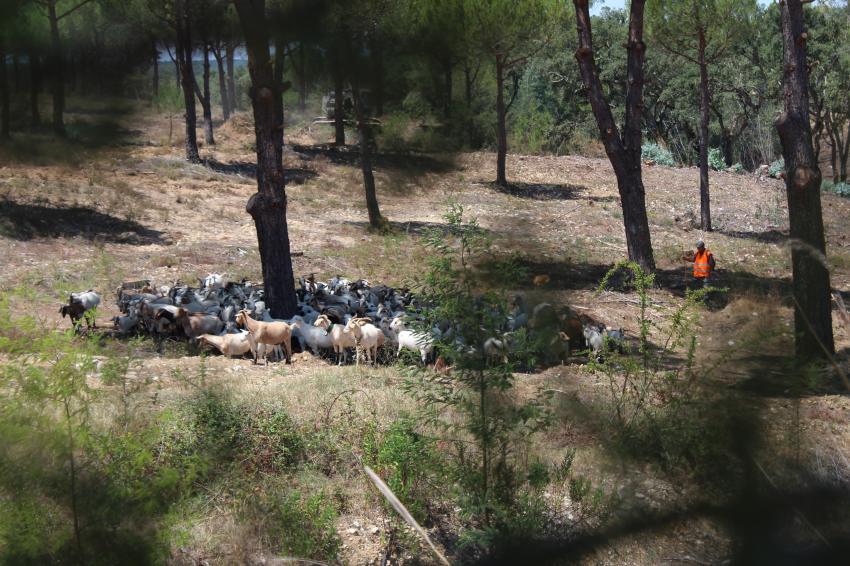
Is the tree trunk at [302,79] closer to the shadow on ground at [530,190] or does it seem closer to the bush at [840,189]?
the shadow on ground at [530,190]

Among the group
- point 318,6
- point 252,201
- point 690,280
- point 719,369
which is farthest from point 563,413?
point 690,280

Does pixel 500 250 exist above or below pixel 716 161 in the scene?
above

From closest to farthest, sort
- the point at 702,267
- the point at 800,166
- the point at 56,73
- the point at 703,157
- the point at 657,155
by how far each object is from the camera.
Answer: the point at 56,73
the point at 800,166
the point at 702,267
the point at 703,157
the point at 657,155

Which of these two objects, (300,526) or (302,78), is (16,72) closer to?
(302,78)

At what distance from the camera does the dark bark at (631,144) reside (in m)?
15.4

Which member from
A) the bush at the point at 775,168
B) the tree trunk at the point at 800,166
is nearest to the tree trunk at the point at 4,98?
the tree trunk at the point at 800,166

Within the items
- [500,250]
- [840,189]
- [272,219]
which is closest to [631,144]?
[272,219]

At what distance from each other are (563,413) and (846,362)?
25.6 feet

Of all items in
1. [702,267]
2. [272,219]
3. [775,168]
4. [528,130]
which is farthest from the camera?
[775,168]

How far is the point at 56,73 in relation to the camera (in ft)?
4.85

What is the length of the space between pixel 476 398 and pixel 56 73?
378 centimetres

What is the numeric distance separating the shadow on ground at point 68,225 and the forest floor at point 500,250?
0.06 meters

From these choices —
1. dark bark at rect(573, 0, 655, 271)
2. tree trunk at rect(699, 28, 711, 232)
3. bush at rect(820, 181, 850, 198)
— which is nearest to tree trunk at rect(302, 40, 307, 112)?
dark bark at rect(573, 0, 655, 271)

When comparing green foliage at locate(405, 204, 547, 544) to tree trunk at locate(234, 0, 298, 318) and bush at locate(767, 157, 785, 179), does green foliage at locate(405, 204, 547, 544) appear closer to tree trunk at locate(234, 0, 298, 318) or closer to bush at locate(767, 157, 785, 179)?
tree trunk at locate(234, 0, 298, 318)
